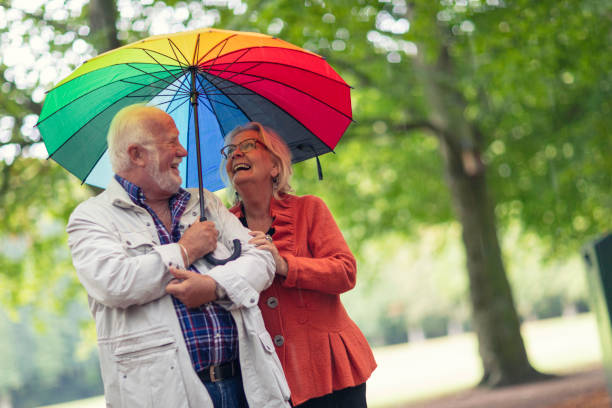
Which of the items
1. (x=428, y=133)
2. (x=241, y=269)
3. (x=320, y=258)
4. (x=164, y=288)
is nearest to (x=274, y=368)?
(x=241, y=269)

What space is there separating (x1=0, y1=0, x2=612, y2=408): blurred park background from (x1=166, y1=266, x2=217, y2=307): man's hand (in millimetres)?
4813

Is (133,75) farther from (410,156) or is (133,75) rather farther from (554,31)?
(410,156)

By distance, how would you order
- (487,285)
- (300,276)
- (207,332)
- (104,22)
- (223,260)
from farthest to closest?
1. (487,285)
2. (104,22)
3. (300,276)
4. (223,260)
5. (207,332)

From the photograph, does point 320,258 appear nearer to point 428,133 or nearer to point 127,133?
point 127,133

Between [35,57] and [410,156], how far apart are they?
969cm

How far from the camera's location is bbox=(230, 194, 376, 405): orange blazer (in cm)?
344

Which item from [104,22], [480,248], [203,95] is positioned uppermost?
[104,22]

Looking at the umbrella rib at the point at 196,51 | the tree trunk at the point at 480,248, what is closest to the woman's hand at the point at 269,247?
the umbrella rib at the point at 196,51

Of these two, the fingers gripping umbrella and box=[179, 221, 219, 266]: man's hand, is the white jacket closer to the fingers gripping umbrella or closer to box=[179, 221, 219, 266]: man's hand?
box=[179, 221, 219, 266]: man's hand

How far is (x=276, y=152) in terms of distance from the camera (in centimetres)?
374

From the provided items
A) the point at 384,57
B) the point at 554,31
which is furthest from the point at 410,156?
the point at 554,31

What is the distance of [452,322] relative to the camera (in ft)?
202

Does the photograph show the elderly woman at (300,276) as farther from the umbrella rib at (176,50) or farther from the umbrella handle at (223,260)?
the umbrella rib at (176,50)

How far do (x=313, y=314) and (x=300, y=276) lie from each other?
25 cm
